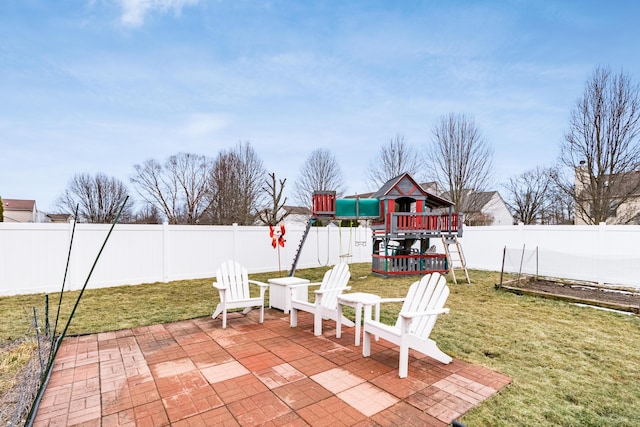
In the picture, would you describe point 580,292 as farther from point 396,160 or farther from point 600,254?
point 396,160

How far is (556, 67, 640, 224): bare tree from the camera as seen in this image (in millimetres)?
11742

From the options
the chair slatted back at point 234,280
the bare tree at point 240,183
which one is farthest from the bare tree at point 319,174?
the chair slatted back at point 234,280

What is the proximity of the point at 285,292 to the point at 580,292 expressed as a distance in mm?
7151

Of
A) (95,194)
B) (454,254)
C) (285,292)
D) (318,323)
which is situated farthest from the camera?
(95,194)

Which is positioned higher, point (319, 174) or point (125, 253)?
point (319, 174)

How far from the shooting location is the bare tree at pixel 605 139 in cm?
1174

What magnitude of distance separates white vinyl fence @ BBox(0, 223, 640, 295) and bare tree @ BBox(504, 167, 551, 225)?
19.8 m

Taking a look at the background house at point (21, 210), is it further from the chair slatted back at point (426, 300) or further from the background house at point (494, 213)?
the background house at point (494, 213)

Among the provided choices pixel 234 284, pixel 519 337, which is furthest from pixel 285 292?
pixel 519 337

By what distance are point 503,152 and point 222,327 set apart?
53.0 feet

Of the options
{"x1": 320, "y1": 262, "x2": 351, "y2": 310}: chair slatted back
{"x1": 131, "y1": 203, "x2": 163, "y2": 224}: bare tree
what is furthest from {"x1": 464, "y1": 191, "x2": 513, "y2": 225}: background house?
{"x1": 131, "y1": 203, "x2": 163, "y2": 224}: bare tree

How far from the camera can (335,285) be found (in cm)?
478

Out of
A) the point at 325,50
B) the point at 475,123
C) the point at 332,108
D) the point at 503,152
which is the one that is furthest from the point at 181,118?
the point at 503,152

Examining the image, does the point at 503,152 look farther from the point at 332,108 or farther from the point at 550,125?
the point at 332,108
